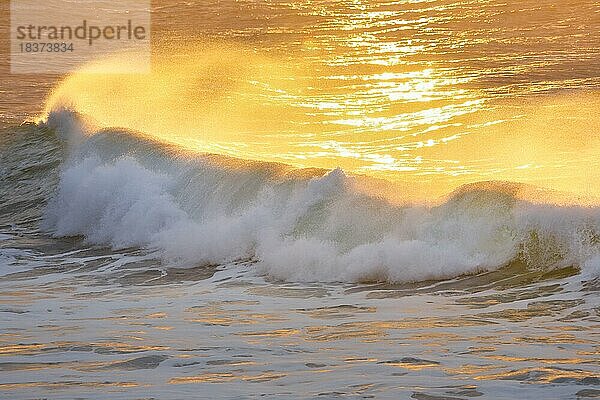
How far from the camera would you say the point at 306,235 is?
42.5ft

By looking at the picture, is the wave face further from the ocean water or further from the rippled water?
the rippled water

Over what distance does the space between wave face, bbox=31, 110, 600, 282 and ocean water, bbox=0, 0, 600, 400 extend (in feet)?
0.10

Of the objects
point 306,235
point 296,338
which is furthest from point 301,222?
point 296,338

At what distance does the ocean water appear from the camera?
809 centimetres

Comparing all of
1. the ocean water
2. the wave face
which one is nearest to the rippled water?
the ocean water

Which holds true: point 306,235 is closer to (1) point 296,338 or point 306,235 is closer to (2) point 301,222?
(2) point 301,222

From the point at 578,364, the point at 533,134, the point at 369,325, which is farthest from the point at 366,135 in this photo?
the point at 578,364

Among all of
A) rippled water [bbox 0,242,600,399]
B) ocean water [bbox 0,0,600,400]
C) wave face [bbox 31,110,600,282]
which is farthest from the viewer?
wave face [bbox 31,110,600,282]

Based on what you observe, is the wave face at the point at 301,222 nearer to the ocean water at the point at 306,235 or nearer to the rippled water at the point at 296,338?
the ocean water at the point at 306,235

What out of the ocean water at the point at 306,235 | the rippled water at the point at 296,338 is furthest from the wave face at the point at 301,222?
the rippled water at the point at 296,338

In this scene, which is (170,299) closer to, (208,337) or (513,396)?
(208,337)

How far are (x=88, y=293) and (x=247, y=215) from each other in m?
2.88

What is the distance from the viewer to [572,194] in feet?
39.1

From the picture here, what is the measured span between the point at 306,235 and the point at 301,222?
12.9 inches
